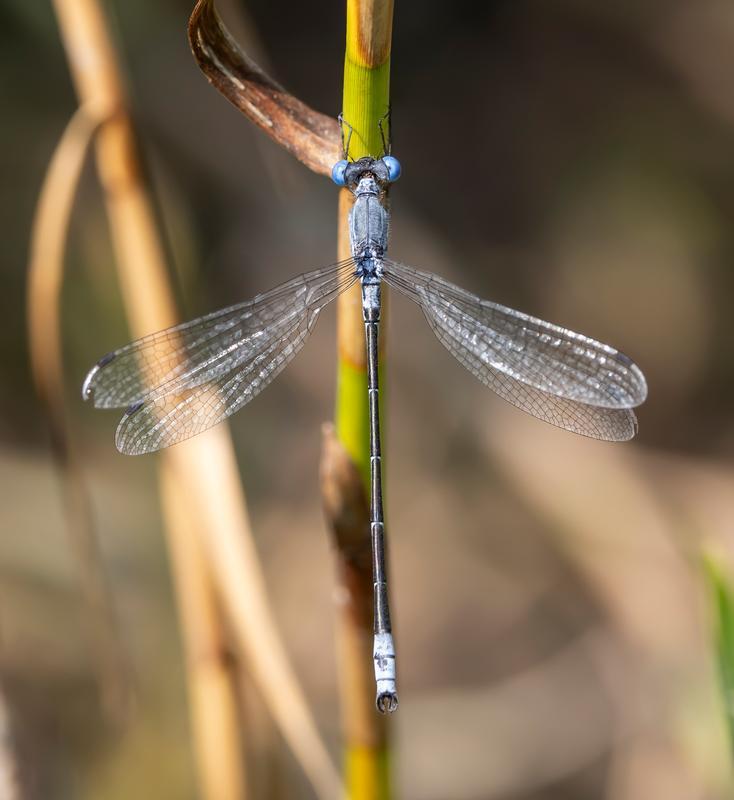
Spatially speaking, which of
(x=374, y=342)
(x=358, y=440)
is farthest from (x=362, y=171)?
(x=358, y=440)

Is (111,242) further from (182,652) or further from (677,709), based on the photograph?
(677,709)

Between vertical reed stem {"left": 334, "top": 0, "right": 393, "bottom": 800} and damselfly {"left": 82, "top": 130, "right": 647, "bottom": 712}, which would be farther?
damselfly {"left": 82, "top": 130, "right": 647, "bottom": 712}

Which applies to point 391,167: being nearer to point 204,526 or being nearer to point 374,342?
point 374,342

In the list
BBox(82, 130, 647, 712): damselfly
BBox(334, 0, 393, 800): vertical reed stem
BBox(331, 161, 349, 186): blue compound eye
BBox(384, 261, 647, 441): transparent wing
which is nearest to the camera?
BBox(334, 0, 393, 800): vertical reed stem

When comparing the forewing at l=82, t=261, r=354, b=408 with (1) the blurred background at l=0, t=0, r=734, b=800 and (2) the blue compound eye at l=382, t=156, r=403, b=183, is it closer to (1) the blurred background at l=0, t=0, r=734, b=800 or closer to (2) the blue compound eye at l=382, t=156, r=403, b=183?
(2) the blue compound eye at l=382, t=156, r=403, b=183

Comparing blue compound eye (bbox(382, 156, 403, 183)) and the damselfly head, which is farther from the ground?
blue compound eye (bbox(382, 156, 403, 183))

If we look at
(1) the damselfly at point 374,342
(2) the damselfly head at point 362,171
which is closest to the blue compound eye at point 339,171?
(2) the damselfly head at point 362,171

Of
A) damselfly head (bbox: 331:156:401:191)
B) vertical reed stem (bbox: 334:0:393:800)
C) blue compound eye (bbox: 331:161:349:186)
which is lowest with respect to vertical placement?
vertical reed stem (bbox: 334:0:393:800)

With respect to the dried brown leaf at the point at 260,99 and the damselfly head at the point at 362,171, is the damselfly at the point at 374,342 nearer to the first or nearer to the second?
the damselfly head at the point at 362,171

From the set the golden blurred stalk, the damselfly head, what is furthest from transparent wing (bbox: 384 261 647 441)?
the golden blurred stalk
